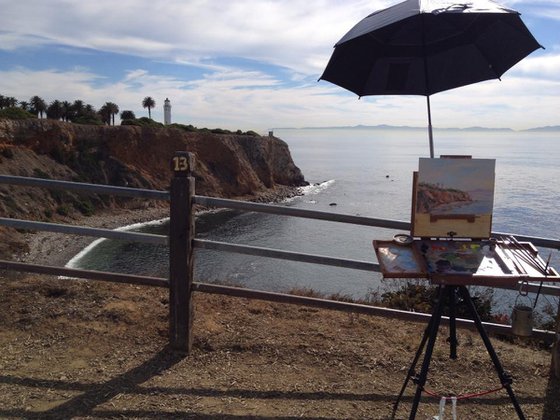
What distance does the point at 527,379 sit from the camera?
4391mm

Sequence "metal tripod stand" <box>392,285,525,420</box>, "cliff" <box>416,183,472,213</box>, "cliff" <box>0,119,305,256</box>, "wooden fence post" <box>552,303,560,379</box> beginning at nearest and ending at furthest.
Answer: "metal tripod stand" <box>392,285,525,420</box> → "cliff" <box>416,183,472,213</box> → "wooden fence post" <box>552,303,560,379</box> → "cliff" <box>0,119,305,256</box>

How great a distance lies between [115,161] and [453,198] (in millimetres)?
63170

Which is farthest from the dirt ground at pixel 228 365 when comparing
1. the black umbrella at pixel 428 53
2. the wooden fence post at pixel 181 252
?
Answer: the black umbrella at pixel 428 53

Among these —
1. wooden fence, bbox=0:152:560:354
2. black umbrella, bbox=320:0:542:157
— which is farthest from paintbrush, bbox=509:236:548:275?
black umbrella, bbox=320:0:542:157

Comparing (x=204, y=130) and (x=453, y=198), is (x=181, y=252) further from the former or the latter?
(x=204, y=130)

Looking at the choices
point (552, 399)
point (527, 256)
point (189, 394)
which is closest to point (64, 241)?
point (189, 394)

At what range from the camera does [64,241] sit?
4006 centimetres

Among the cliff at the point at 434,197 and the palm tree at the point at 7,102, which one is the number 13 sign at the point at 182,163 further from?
the palm tree at the point at 7,102

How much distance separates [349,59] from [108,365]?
3354mm

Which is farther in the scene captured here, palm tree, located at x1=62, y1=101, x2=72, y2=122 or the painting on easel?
palm tree, located at x1=62, y1=101, x2=72, y2=122

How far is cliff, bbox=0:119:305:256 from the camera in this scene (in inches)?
1927

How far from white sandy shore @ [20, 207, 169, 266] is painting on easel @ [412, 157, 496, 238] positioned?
33357 millimetres

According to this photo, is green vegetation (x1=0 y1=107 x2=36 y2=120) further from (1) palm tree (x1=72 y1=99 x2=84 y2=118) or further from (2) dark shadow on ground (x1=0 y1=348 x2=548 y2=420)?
(2) dark shadow on ground (x1=0 y1=348 x2=548 y2=420)

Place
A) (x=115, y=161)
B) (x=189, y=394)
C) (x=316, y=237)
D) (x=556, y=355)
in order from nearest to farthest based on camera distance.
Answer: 1. (x=189, y=394)
2. (x=556, y=355)
3. (x=316, y=237)
4. (x=115, y=161)
